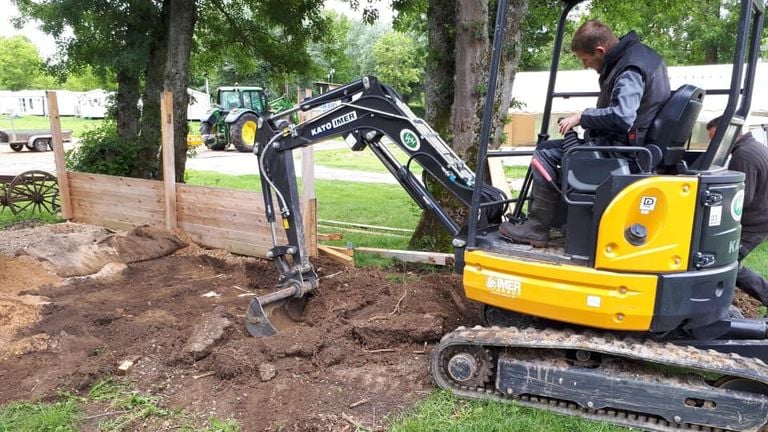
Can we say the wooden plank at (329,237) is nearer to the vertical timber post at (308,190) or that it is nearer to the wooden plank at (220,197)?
the wooden plank at (220,197)

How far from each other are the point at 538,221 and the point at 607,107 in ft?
2.94

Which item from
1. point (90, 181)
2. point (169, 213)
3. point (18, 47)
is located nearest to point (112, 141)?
point (90, 181)

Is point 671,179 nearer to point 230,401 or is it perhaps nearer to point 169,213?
point 230,401

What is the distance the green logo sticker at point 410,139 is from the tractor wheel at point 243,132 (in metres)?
21.0

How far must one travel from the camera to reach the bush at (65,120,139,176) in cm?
1095

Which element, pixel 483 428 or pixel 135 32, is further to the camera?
pixel 135 32

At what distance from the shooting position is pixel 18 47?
6600cm

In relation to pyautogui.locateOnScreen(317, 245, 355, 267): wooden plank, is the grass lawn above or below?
below

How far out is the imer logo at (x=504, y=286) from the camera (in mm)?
4070

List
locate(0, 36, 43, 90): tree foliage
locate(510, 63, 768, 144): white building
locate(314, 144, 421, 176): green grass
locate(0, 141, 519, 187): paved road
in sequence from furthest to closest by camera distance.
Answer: locate(0, 36, 43, 90): tree foliage, locate(314, 144, 421, 176): green grass, locate(0, 141, 519, 187): paved road, locate(510, 63, 768, 144): white building

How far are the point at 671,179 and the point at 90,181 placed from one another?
8.95 meters

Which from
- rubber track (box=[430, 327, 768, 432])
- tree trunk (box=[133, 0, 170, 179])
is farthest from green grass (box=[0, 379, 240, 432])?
tree trunk (box=[133, 0, 170, 179])

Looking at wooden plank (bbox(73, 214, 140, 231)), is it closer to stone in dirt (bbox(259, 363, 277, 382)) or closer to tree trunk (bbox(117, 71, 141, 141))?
tree trunk (bbox(117, 71, 141, 141))

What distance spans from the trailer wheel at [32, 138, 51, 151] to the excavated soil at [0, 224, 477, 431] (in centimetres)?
2033
